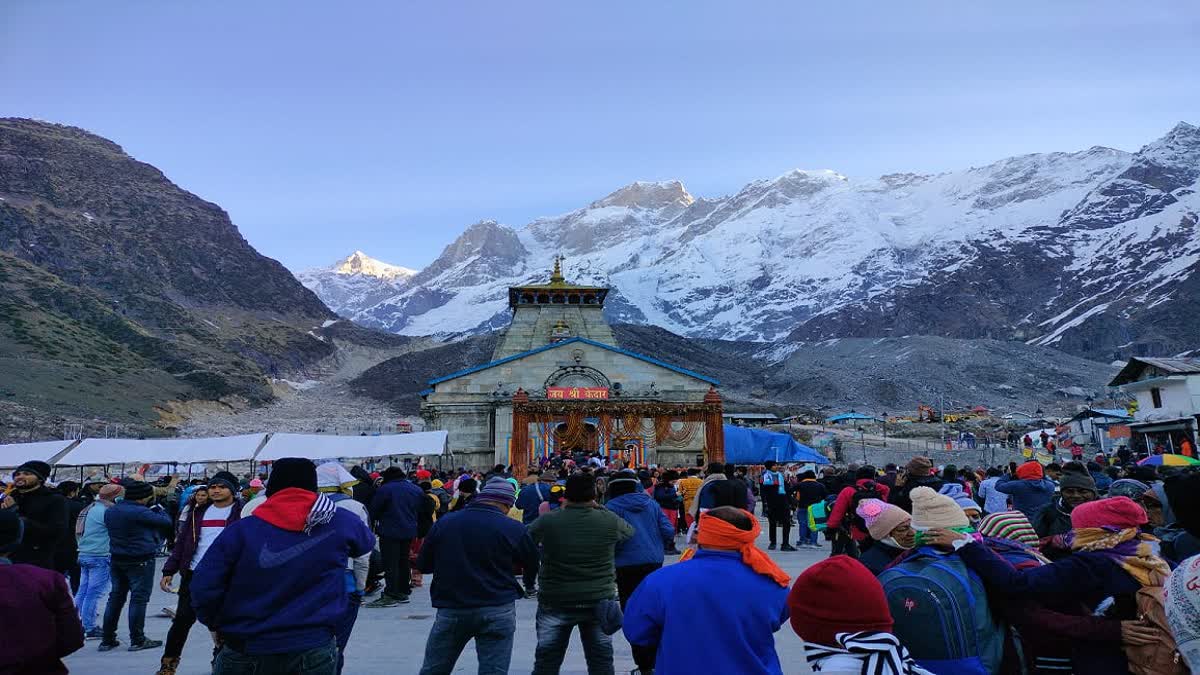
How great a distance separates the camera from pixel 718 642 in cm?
340

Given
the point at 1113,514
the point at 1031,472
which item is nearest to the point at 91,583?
the point at 1113,514

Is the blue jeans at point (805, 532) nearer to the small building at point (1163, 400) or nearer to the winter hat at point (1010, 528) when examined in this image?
the winter hat at point (1010, 528)

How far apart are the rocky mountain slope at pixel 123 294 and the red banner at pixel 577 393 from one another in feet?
120

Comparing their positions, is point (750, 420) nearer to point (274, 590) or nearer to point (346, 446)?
point (346, 446)

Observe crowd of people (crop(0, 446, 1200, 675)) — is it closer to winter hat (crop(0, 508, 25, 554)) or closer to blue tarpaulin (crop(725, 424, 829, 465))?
winter hat (crop(0, 508, 25, 554))

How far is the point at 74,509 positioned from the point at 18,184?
126 metres

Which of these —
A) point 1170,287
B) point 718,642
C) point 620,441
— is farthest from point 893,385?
point 718,642

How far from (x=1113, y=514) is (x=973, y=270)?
493 ft

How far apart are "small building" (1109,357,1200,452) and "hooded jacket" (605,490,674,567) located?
85.2ft

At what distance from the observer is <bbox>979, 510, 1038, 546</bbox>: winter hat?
14.2ft

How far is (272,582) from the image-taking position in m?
3.85

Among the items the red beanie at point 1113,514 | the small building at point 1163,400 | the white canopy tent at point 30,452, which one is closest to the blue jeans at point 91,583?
the red beanie at point 1113,514

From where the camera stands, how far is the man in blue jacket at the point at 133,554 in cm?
746

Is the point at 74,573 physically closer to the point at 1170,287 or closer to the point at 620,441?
the point at 620,441
